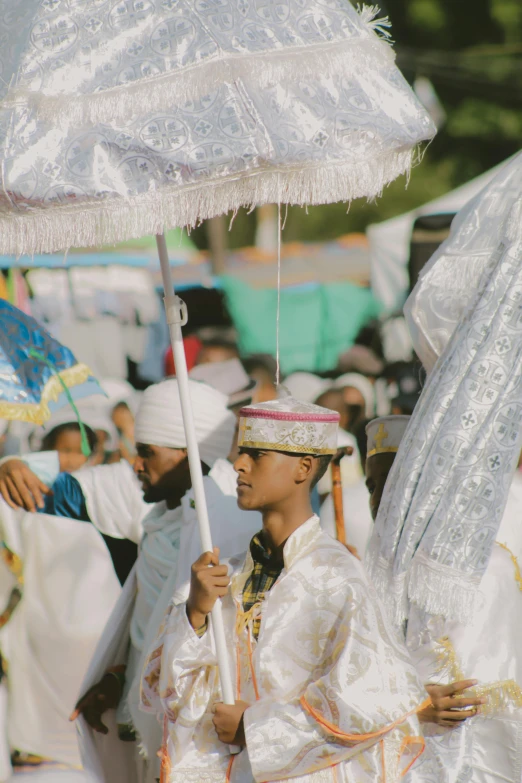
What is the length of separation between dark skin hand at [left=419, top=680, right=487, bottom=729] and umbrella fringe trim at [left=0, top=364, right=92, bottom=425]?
63.4 inches

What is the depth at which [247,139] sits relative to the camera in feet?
9.07

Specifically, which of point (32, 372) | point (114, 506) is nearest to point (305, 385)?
point (114, 506)

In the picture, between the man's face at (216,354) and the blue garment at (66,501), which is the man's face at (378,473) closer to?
the blue garment at (66,501)

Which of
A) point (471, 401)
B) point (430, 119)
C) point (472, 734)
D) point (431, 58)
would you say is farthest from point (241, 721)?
point (431, 58)

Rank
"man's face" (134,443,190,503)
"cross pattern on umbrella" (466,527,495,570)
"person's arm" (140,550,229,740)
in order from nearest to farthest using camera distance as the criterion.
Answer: "person's arm" (140,550,229,740), "cross pattern on umbrella" (466,527,495,570), "man's face" (134,443,190,503)

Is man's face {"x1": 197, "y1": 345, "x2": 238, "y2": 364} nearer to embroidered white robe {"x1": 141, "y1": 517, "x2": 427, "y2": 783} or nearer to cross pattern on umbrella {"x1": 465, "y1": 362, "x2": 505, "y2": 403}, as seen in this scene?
cross pattern on umbrella {"x1": 465, "y1": 362, "x2": 505, "y2": 403}

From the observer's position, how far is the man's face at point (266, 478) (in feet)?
10.8

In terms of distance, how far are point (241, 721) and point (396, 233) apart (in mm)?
6910

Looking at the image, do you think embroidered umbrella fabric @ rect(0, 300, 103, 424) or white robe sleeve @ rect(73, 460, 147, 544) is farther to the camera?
white robe sleeve @ rect(73, 460, 147, 544)

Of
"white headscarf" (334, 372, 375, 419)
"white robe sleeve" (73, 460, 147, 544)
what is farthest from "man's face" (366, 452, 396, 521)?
"white headscarf" (334, 372, 375, 419)

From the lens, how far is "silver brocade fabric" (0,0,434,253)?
275 centimetres

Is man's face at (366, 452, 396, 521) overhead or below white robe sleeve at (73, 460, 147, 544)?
overhead

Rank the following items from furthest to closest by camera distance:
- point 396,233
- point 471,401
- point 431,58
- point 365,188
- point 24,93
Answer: point 431,58
point 396,233
point 471,401
point 365,188
point 24,93

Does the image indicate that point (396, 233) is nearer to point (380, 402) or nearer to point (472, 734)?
point (380, 402)
